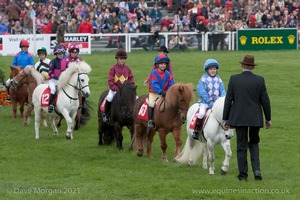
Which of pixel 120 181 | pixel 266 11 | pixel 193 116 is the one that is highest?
pixel 266 11

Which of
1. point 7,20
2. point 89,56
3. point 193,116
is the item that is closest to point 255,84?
point 193,116

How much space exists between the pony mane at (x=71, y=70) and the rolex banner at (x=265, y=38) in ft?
79.2

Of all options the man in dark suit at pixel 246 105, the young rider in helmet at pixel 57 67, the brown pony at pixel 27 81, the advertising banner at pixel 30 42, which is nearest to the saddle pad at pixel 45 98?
the young rider in helmet at pixel 57 67

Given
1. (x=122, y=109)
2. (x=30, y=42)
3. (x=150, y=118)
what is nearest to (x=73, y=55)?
(x=122, y=109)

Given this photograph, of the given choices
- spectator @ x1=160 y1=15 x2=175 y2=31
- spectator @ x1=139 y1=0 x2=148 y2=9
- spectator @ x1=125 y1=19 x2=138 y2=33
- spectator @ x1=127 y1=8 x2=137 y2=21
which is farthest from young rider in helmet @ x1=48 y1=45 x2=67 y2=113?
spectator @ x1=139 y1=0 x2=148 y2=9

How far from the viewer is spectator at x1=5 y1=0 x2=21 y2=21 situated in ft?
139

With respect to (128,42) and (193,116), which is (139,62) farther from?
(193,116)

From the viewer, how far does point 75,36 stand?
40156mm

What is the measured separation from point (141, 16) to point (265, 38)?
7.00 m

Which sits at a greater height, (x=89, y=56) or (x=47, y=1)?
(x=47, y=1)

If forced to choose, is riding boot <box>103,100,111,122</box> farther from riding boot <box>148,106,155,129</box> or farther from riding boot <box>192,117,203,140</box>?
riding boot <box>192,117,203,140</box>

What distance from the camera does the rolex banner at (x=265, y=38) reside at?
4172cm

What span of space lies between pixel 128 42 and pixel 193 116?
86.3 feet

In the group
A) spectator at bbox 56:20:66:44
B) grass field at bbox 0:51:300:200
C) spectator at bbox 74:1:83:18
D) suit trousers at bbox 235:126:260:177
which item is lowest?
grass field at bbox 0:51:300:200
